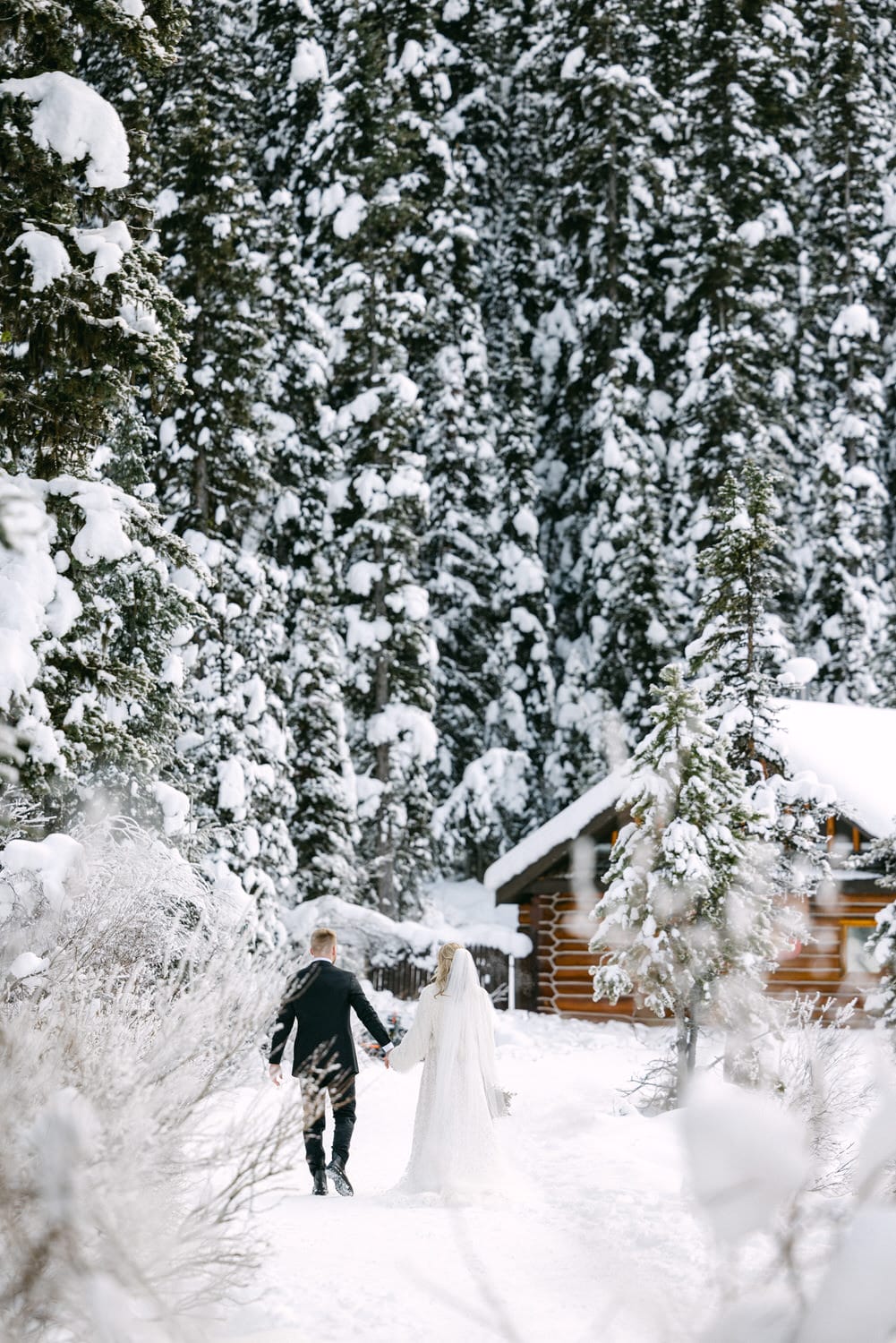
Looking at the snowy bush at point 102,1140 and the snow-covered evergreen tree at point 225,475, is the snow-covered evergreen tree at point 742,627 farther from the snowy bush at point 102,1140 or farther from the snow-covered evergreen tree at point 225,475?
the snowy bush at point 102,1140

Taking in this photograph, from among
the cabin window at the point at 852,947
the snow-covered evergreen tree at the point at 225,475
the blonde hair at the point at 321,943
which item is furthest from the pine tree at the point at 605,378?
the blonde hair at the point at 321,943

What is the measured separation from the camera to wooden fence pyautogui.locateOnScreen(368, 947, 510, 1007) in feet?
77.9

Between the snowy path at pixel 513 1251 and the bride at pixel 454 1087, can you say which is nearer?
the snowy path at pixel 513 1251

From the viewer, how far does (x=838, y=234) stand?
37.6 m

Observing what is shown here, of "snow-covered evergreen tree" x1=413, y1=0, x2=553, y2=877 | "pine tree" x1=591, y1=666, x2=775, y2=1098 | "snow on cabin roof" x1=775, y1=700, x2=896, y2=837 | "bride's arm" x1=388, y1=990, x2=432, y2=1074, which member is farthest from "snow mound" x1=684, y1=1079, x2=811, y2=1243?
"snow-covered evergreen tree" x1=413, y1=0, x2=553, y2=877

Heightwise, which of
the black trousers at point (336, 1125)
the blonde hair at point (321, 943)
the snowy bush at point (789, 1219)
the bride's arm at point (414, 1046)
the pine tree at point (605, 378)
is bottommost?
the black trousers at point (336, 1125)

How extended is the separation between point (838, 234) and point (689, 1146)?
4072 centimetres

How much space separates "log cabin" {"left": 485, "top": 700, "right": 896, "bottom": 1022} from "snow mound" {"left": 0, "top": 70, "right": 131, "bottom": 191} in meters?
13.5

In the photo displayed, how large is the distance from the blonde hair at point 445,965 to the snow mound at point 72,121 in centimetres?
618

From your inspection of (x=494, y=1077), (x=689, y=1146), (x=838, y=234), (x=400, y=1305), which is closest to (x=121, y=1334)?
(x=689, y=1146)

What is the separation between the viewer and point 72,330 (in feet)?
30.1

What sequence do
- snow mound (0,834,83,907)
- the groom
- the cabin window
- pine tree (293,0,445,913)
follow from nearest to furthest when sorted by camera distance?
snow mound (0,834,83,907) → the groom → the cabin window → pine tree (293,0,445,913)

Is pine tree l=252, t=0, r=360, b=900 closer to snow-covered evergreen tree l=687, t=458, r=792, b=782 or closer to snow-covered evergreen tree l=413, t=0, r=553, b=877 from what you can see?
snow-covered evergreen tree l=413, t=0, r=553, b=877

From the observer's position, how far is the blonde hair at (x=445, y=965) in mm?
8227
